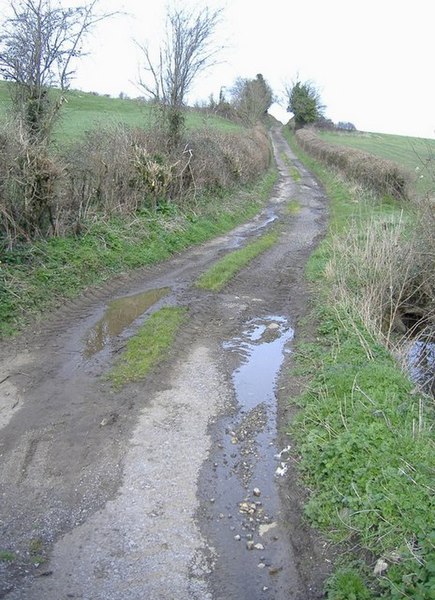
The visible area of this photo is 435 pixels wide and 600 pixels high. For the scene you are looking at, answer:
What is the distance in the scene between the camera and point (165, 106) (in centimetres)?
2097

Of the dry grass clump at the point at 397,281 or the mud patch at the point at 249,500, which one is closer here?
the mud patch at the point at 249,500

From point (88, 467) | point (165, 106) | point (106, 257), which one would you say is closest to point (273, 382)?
point (88, 467)

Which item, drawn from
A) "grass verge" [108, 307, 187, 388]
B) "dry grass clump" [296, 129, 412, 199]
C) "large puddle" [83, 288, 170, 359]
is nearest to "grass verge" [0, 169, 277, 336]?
"large puddle" [83, 288, 170, 359]

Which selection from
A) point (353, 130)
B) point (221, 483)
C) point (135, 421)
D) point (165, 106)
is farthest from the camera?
point (353, 130)

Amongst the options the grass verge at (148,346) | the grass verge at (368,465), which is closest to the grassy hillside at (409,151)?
the grass verge at (368,465)

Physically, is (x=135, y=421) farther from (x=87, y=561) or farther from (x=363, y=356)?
(x=363, y=356)

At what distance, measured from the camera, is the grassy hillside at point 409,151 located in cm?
1044

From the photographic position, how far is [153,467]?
19.6 feet

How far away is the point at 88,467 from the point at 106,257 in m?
7.90

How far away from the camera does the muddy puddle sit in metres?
4.67

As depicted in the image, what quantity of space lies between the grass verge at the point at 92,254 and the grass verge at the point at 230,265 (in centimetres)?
167

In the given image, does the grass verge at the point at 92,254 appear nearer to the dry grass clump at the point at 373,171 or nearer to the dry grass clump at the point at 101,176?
the dry grass clump at the point at 101,176

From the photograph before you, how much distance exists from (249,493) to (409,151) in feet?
176

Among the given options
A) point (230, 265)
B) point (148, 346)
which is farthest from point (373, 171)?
point (148, 346)
